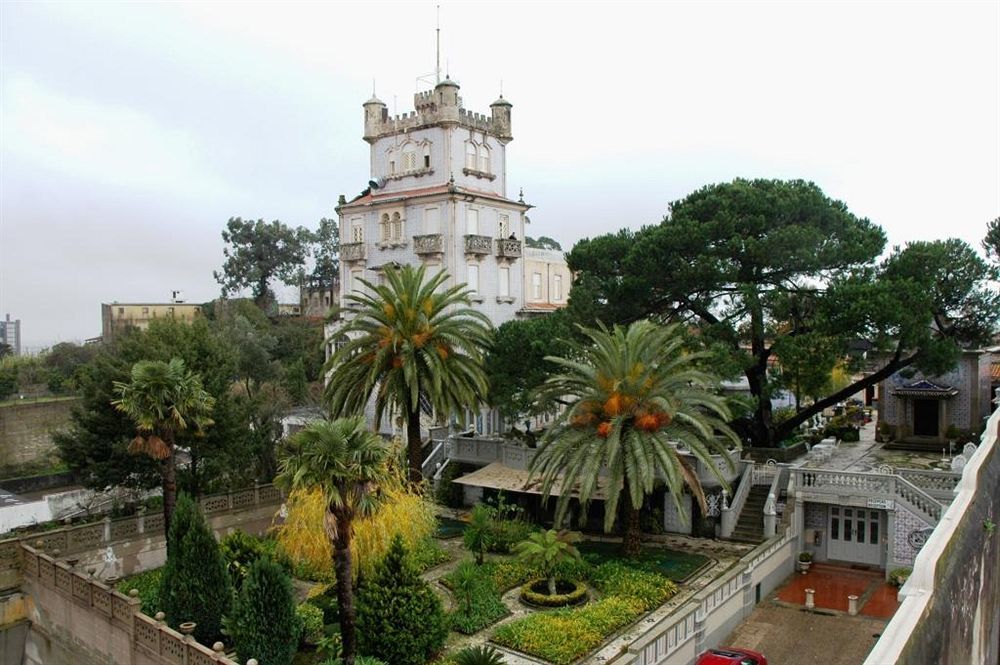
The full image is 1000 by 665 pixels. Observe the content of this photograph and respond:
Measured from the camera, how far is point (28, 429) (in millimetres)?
49344

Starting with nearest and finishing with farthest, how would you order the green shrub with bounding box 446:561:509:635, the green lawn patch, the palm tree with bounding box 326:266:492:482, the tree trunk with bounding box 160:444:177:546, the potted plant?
the green shrub with bounding box 446:561:509:635, the tree trunk with bounding box 160:444:177:546, the potted plant, the palm tree with bounding box 326:266:492:482, the green lawn patch

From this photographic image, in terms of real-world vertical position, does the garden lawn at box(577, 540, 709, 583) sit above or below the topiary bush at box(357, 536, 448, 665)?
→ below

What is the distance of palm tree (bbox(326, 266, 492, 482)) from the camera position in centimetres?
2833

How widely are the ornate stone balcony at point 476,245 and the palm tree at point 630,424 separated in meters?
14.0

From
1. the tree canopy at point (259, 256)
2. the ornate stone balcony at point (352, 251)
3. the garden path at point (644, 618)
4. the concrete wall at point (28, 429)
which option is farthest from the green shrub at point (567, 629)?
the tree canopy at point (259, 256)

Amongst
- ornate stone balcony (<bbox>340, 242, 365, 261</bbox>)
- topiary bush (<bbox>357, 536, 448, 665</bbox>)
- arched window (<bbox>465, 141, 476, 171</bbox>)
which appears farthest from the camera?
ornate stone balcony (<bbox>340, 242, 365, 261</bbox>)

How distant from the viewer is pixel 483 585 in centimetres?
2272

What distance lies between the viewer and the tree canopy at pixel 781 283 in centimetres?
2886

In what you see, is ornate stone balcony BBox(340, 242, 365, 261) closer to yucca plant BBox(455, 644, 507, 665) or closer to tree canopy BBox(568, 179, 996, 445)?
tree canopy BBox(568, 179, 996, 445)

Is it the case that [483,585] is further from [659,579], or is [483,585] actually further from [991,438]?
[991,438]

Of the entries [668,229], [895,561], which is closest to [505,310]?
[668,229]

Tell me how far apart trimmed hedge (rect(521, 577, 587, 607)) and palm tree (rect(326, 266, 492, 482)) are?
7702mm

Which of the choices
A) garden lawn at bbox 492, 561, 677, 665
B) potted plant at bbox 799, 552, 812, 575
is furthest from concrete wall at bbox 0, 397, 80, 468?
potted plant at bbox 799, 552, 812, 575

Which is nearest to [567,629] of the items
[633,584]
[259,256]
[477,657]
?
[633,584]
